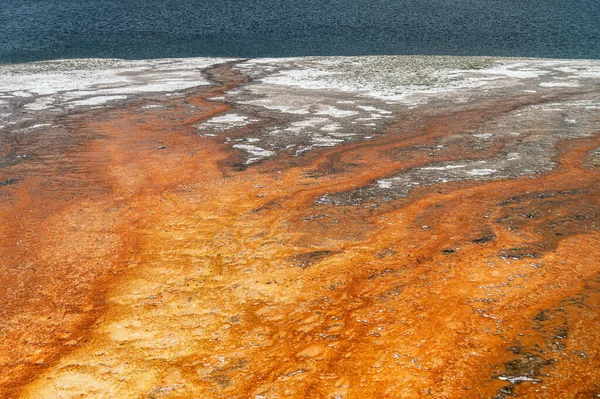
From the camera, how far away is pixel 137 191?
17.0 feet

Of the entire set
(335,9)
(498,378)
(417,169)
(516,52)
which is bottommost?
(498,378)

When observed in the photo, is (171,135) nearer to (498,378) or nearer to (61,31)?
(498,378)

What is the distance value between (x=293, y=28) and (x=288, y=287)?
A: 22836 mm

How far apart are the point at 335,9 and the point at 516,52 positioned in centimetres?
1122

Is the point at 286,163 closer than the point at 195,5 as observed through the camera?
Yes

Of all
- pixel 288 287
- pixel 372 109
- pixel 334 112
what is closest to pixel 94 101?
pixel 334 112

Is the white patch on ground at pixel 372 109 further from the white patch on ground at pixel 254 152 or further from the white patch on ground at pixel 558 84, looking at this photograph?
the white patch on ground at pixel 558 84

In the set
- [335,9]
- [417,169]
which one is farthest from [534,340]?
[335,9]

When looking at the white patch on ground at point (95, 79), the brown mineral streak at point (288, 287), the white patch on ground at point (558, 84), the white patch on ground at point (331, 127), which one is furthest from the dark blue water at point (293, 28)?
the brown mineral streak at point (288, 287)

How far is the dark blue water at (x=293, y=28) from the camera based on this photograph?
20844 mm

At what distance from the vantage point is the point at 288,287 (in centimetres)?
341

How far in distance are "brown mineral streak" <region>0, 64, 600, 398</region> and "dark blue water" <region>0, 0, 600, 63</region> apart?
1597 cm

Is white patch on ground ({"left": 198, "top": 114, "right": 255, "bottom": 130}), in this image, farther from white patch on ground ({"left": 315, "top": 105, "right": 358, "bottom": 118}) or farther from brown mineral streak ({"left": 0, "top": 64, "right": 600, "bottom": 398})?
brown mineral streak ({"left": 0, "top": 64, "right": 600, "bottom": 398})

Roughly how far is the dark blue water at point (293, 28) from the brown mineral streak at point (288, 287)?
15967mm
